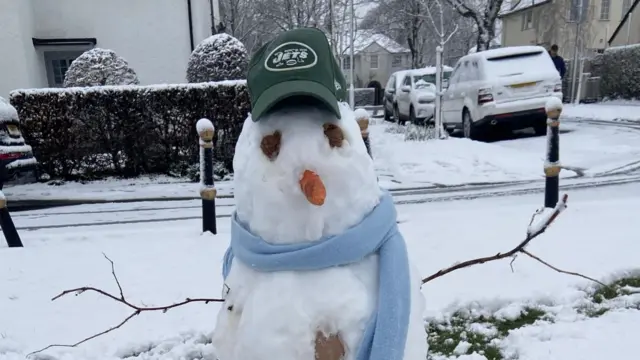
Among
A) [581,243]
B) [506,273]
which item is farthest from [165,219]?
[581,243]

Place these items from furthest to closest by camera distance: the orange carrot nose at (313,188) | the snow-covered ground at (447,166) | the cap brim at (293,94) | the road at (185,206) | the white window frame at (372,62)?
the white window frame at (372,62)
the snow-covered ground at (447,166)
the road at (185,206)
the cap brim at (293,94)
the orange carrot nose at (313,188)

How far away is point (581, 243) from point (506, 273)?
2.99 ft

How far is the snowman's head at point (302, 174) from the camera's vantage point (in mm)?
1332

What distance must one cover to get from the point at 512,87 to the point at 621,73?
13.7 metres

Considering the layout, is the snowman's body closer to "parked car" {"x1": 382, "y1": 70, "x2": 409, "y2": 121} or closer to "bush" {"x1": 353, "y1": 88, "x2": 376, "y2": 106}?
"parked car" {"x1": 382, "y1": 70, "x2": 409, "y2": 121}

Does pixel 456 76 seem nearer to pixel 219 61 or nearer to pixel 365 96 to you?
pixel 219 61

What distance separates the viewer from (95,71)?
9930 millimetres

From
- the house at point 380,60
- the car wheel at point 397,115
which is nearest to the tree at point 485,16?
the car wheel at point 397,115

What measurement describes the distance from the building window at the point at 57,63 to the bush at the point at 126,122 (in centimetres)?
647

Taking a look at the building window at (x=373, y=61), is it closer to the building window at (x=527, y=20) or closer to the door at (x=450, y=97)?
the building window at (x=527, y=20)

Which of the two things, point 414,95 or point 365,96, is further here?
point 365,96

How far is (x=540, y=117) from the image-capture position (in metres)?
10.2

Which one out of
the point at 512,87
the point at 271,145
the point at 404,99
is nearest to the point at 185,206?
the point at 271,145

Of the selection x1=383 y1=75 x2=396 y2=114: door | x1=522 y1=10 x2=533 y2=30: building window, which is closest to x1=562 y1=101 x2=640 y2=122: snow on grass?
x1=383 y1=75 x2=396 y2=114: door
